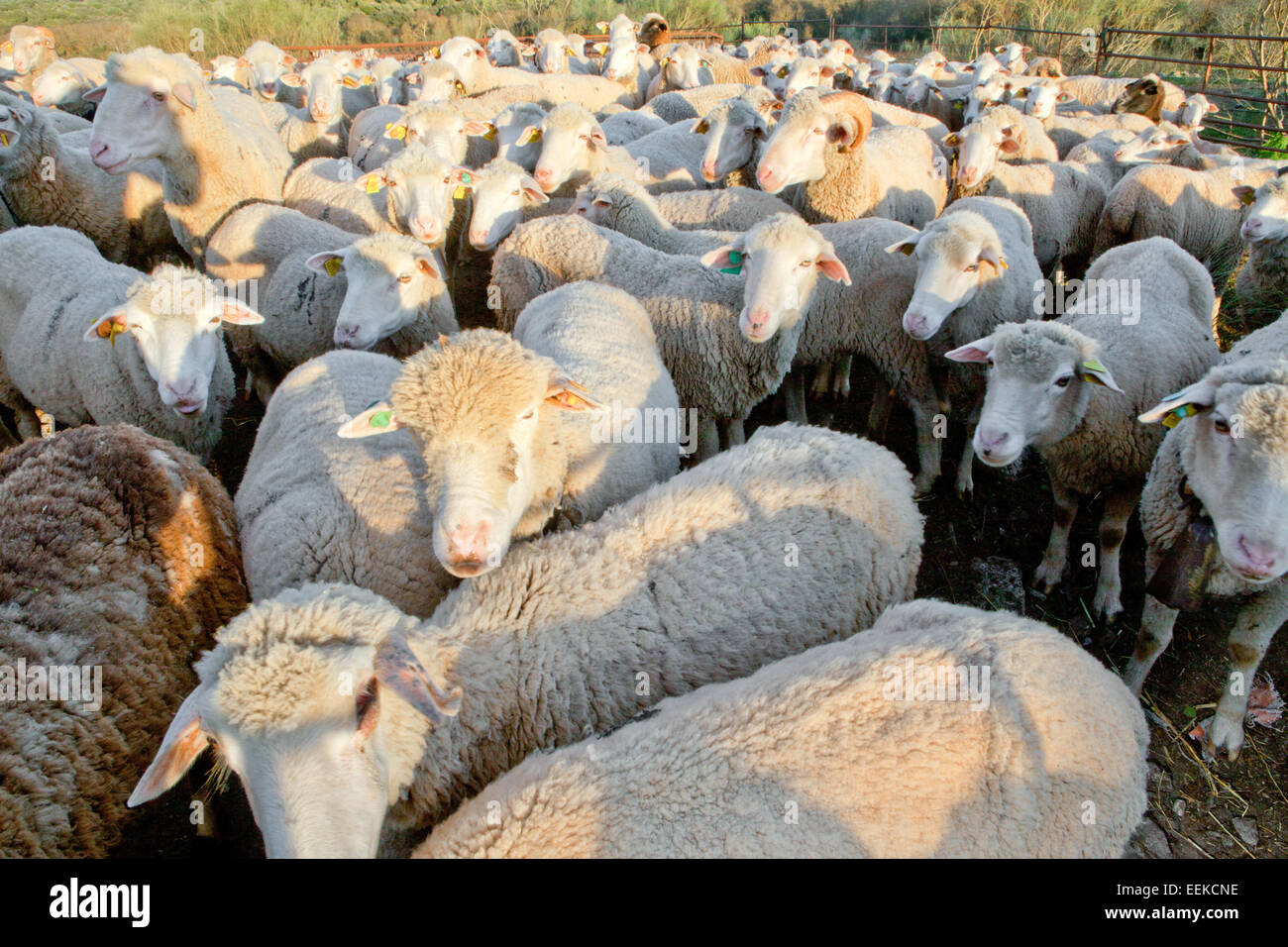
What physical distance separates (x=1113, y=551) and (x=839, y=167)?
3.54 m

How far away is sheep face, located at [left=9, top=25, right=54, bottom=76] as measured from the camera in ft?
36.6

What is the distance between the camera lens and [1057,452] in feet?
12.6

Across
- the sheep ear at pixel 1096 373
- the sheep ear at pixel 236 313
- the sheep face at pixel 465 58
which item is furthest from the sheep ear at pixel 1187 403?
the sheep face at pixel 465 58

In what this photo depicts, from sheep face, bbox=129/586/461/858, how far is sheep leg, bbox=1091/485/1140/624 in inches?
136

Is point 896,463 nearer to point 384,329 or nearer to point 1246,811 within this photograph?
point 1246,811

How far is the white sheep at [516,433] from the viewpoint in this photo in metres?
2.39

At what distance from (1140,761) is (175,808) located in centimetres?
324

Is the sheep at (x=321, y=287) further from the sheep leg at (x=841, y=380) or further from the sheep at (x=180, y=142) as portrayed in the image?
the sheep leg at (x=841, y=380)

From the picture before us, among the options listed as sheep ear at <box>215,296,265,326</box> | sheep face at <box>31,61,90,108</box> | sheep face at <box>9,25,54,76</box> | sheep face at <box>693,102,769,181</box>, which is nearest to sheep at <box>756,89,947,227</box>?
sheep face at <box>693,102,769,181</box>

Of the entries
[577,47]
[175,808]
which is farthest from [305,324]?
[577,47]

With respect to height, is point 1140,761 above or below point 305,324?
below

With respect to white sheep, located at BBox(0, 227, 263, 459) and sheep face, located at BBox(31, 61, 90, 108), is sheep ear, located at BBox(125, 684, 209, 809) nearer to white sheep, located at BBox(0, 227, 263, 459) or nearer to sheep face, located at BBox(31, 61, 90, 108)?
white sheep, located at BBox(0, 227, 263, 459)

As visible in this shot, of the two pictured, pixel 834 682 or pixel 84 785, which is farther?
pixel 84 785
